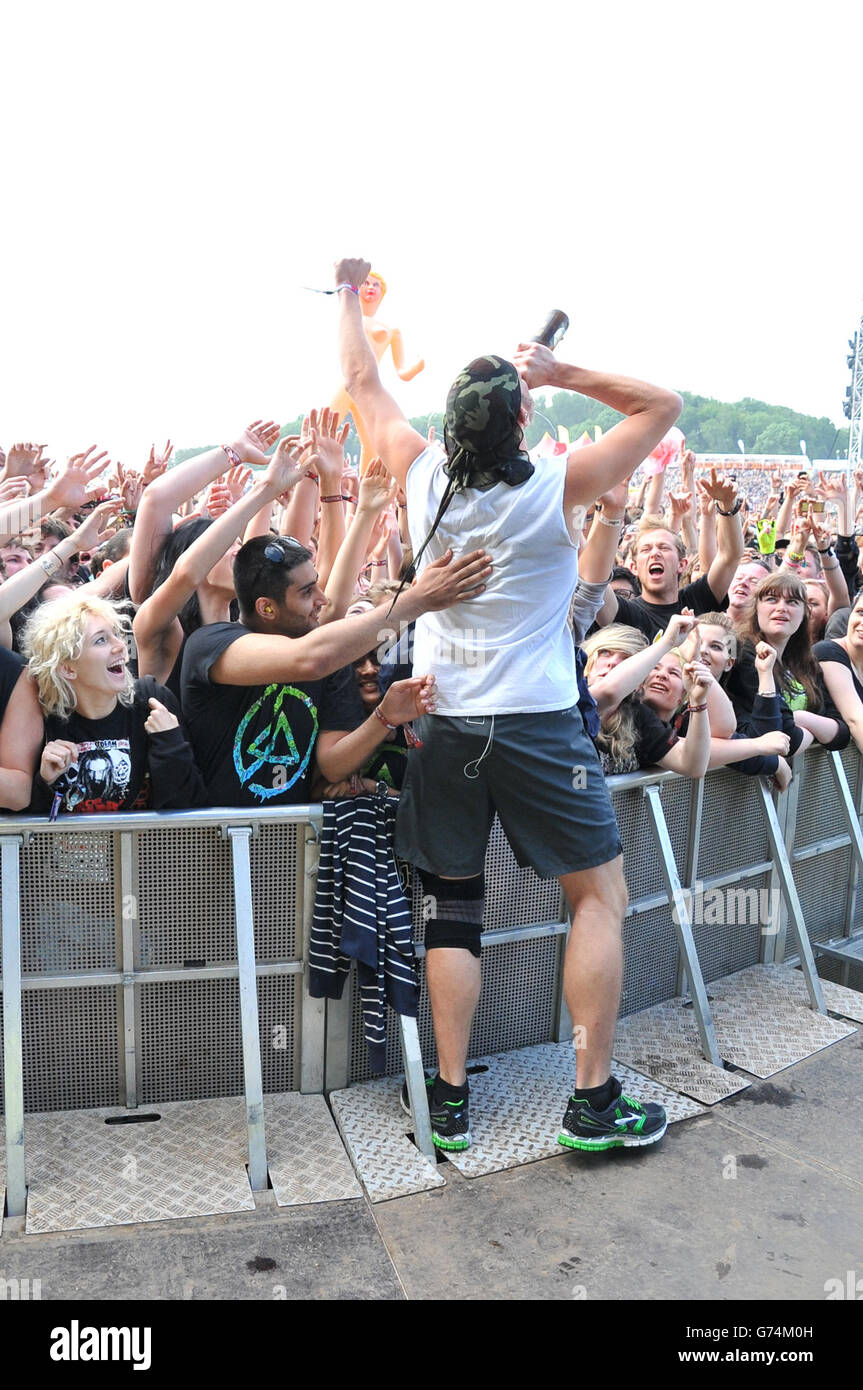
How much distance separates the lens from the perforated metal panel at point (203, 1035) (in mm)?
3352

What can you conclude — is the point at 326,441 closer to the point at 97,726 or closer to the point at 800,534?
the point at 97,726

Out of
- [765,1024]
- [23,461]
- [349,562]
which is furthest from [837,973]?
[23,461]

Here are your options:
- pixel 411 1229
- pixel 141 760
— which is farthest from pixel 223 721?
pixel 411 1229

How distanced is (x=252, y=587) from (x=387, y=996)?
1.29 metres

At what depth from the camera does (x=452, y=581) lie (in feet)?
10.3

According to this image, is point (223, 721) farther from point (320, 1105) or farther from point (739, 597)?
point (739, 597)

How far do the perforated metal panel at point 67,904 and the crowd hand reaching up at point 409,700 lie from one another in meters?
0.87

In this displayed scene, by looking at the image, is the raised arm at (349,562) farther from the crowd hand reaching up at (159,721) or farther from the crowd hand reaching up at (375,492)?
the crowd hand reaching up at (159,721)

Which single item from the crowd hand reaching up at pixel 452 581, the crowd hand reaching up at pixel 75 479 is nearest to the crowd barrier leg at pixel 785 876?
the crowd hand reaching up at pixel 452 581

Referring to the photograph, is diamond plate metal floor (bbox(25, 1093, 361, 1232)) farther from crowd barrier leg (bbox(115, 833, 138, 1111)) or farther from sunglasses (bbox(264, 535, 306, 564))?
sunglasses (bbox(264, 535, 306, 564))

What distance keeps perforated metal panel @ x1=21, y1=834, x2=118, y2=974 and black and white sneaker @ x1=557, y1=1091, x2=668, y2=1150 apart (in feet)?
4.63

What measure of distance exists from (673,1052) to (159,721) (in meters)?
2.12

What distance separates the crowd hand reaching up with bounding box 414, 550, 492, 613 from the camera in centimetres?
312

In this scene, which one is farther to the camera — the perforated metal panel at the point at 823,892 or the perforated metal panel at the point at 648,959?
the perforated metal panel at the point at 823,892
